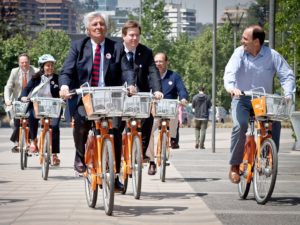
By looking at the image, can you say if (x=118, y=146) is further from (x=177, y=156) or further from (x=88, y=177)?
(x=177, y=156)

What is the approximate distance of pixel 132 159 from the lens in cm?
1055

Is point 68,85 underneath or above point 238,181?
above

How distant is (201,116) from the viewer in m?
28.3

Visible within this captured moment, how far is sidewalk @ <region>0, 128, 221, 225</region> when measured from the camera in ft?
28.3

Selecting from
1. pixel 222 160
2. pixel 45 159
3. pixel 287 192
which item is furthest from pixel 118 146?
pixel 222 160

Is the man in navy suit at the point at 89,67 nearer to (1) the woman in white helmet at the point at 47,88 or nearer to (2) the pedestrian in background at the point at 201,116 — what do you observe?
(1) the woman in white helmet at the point at 47,88

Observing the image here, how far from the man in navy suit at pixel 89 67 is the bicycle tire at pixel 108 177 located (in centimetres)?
78

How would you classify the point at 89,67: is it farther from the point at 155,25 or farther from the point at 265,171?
the point at 155,25

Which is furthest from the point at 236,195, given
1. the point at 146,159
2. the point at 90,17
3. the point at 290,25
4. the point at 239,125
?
the point at 290,25

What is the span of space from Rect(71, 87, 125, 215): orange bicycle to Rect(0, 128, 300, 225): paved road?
0.25 m

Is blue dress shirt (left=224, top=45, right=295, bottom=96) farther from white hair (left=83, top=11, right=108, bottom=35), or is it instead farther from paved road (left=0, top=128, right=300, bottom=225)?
white hair (left=83, top=11, right=108, bottom=35)

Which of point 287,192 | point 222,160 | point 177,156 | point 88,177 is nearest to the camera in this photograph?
point 88,177

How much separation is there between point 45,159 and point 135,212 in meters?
4.55

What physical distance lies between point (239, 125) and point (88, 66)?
1.78m
